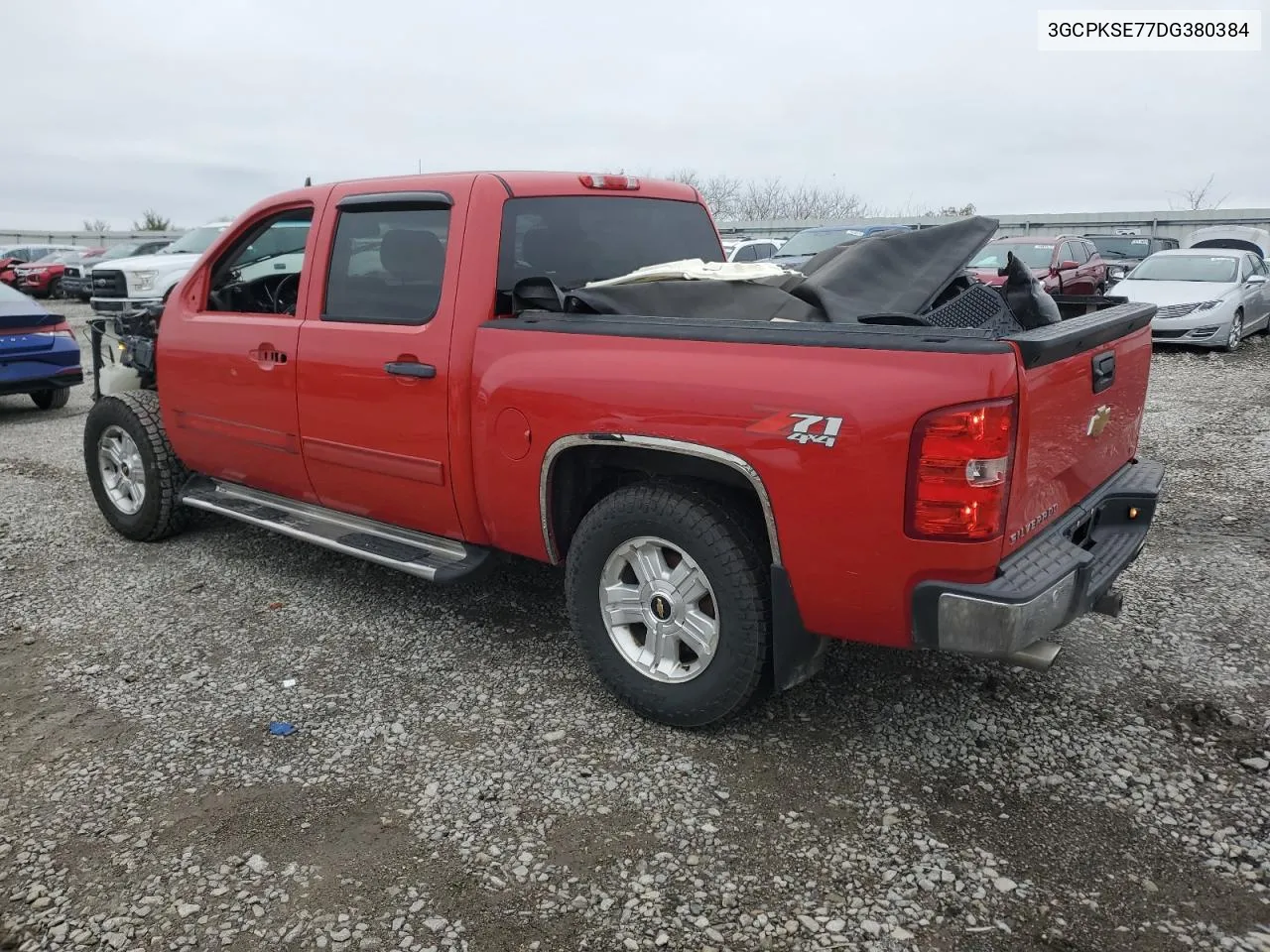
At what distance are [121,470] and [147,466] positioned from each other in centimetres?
41

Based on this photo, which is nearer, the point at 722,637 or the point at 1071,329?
the point at 1071,329

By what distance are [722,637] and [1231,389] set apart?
30.7 ft

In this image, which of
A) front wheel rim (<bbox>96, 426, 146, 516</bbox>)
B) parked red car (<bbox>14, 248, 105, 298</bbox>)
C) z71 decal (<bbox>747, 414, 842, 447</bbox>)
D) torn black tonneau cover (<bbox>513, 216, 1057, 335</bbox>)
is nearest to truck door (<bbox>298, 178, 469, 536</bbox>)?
torn black tonneau cover (<bbox>513, 216, 1057, 335</bbox>)

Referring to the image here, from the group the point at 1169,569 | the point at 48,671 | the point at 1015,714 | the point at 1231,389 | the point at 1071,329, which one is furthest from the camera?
the point at 1231,389

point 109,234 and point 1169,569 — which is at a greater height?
→ point 109,234

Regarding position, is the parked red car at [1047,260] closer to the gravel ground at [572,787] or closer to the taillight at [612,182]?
the taillight at [612,182]

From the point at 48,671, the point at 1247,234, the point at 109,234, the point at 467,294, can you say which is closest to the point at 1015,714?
the point at 467,294

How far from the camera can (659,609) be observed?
3.35 meters

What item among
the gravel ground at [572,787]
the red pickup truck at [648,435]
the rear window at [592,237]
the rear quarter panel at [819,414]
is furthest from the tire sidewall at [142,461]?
the rear quarter panel at [819,414]

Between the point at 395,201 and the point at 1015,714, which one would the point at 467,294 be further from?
the point at 1015,714

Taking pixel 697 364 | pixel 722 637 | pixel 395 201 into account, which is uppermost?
pixel 395 201

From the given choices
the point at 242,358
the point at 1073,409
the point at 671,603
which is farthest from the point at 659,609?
the point at 242,358

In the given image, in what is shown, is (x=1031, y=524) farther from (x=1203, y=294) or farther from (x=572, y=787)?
(x=1203, y=294)

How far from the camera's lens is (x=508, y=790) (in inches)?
122
